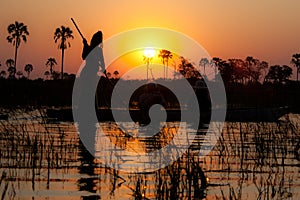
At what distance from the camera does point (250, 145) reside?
17719 millimetres

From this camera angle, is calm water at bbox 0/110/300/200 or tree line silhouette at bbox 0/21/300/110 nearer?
calm water at bbox 0/110/300/200

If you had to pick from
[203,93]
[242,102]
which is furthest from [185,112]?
[242,102]

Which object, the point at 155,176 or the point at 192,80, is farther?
the point at 192,80

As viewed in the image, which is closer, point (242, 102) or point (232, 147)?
point (232, 147)

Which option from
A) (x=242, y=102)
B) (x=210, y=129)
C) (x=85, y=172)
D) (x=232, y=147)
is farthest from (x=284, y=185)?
(x=242, y=102)

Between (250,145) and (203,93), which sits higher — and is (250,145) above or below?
below

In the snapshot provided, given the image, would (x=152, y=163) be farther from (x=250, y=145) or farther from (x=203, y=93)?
(x=203, y=93)

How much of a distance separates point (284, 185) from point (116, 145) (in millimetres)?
7288

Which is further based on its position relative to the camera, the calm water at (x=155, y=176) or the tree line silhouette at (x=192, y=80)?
the tree line silhouette at (x=192, y=80)

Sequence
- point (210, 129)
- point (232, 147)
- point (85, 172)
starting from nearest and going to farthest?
1. point (85, 172)
2. point (232, 147)
3. point (210, 129)

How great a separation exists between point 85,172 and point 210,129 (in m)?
13.5

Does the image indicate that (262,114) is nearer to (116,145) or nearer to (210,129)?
(210,129)

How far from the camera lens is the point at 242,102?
2117 inches

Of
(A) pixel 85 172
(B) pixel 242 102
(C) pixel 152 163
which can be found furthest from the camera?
(B) pixel 242 102
